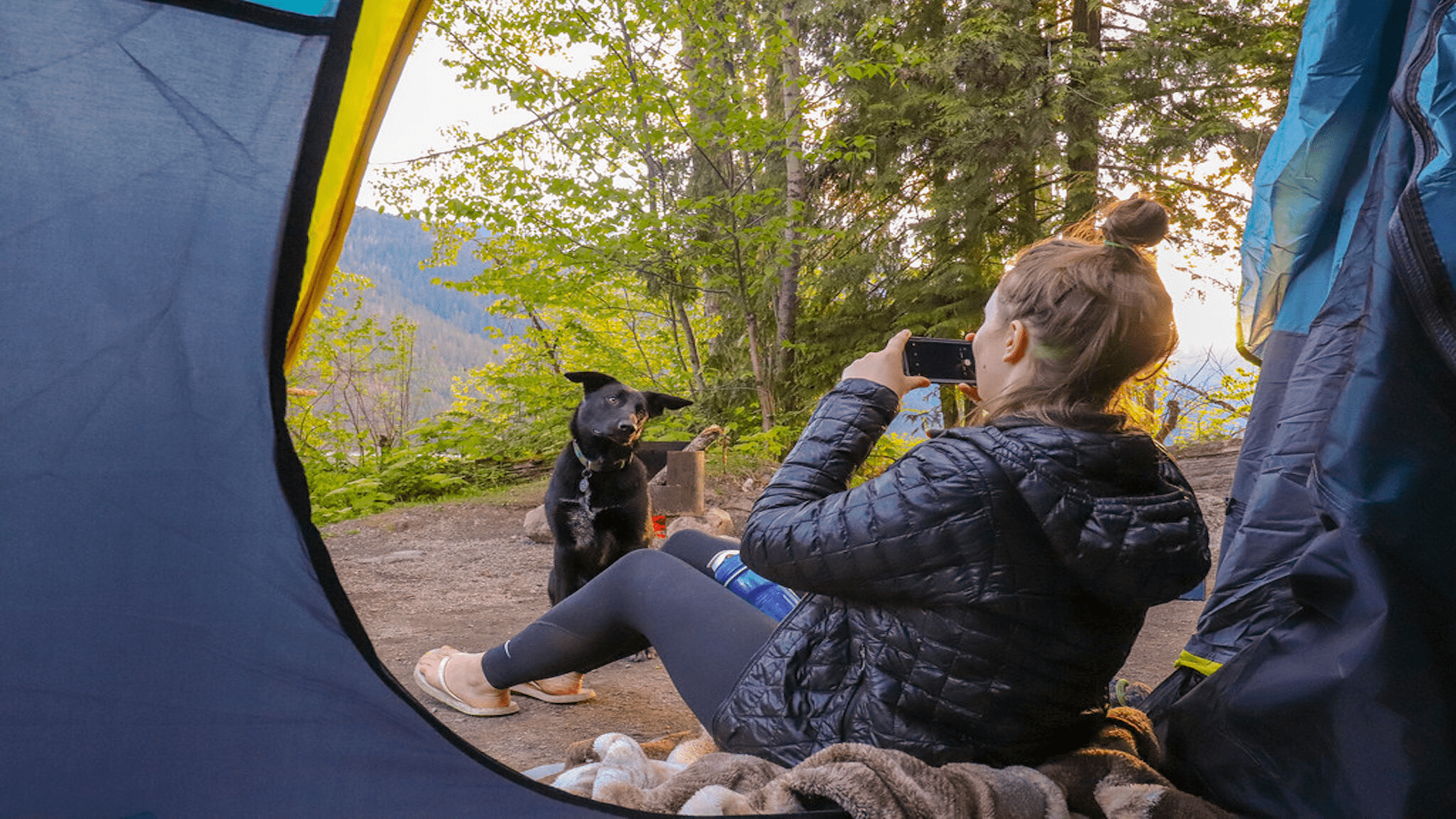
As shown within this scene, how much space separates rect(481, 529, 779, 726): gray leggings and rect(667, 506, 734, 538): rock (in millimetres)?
3397

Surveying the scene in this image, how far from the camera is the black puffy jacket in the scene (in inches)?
41.8

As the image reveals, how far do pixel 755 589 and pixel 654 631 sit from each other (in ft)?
1.08

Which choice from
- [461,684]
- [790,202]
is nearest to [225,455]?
[461,684]

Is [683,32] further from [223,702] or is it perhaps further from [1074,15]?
[223,702]

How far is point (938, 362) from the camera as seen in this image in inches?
60.5

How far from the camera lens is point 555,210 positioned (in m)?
5.98

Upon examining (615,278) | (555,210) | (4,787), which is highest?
(555,210)

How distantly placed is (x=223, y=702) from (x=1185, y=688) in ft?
6.39

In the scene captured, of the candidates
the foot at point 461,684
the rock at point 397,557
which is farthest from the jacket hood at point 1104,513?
the rock at point 397,557

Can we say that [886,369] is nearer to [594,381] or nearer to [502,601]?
[594,381]

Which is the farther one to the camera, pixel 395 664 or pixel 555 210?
pixel 555 210

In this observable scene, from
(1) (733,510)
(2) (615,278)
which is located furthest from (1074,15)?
(1) (733,510)

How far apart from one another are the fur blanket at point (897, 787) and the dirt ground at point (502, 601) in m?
0.84

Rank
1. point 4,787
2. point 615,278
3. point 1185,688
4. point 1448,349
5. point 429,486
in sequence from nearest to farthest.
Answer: point 4,787, point 1448,349, point 1185,688, point 615,278, point 429,486
